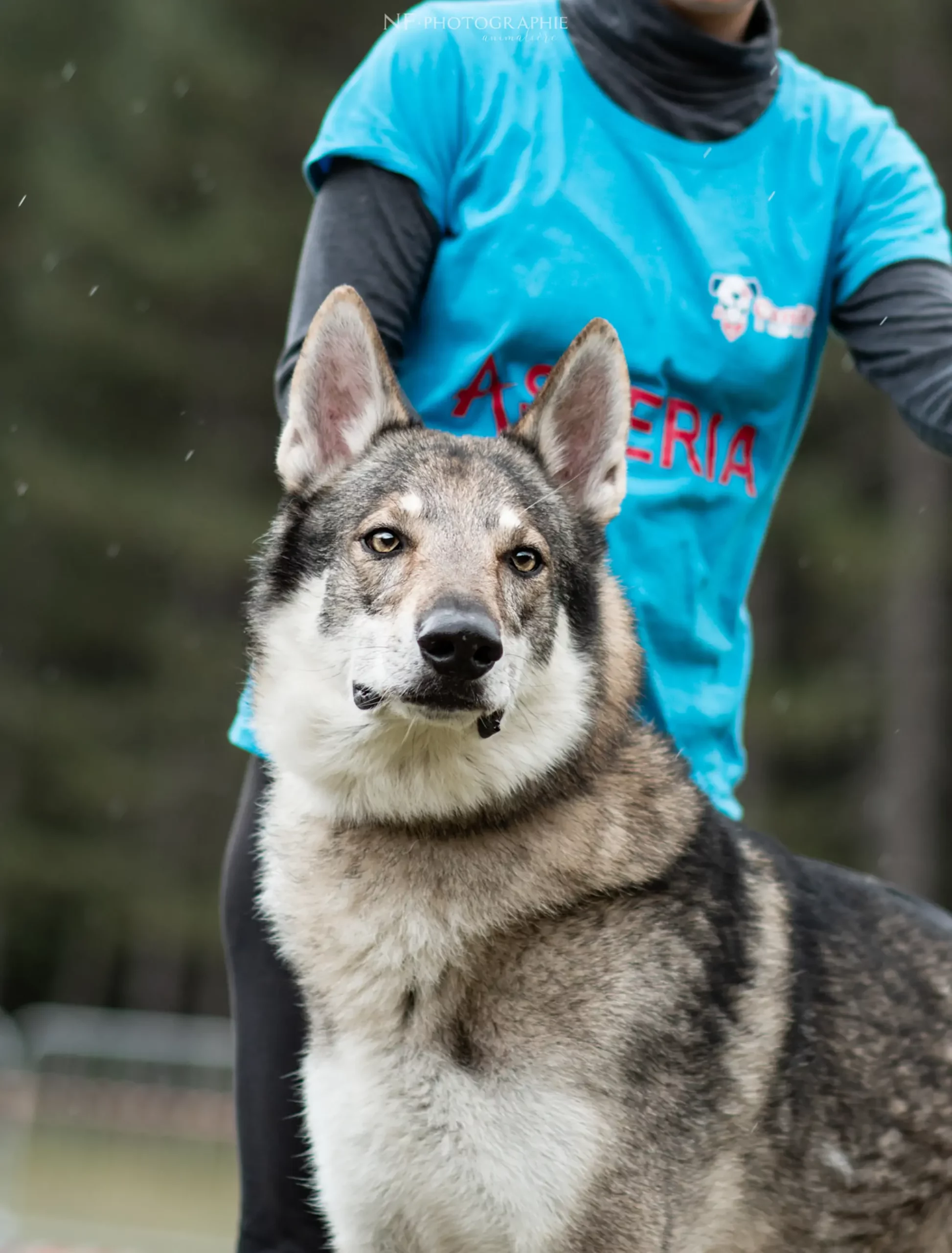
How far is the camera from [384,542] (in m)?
3.50

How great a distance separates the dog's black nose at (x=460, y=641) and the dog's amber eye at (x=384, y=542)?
322 mm

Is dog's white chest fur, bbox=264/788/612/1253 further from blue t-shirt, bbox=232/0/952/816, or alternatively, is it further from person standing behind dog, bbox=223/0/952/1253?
blue t-shirt, bbox=232/0/952/816

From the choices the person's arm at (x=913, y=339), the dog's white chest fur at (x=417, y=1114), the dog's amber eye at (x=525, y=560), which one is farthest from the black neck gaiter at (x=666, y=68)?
the dog's white chest fur at (x=417, y=1114)

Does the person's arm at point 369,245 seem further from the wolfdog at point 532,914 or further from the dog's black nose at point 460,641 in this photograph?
the dog's black nose at point 460,641

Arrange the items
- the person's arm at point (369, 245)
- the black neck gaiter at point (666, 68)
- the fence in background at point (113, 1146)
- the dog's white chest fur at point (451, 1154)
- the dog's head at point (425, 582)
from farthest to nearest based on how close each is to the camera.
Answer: the fence in background at point (113, 1146) < the black neck gaiter at point (666, 68) < the person's arm at point (369, 245) < the dog's head at point (425, 582) < the dog's white chest fur at point (451, 1154)

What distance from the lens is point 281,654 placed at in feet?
11.9

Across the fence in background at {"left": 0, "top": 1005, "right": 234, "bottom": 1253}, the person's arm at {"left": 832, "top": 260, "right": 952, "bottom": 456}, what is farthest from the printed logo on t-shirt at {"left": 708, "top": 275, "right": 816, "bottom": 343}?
the fence in background at {"left": 0, "top": 1005, "right": 234, "bottom": 1253}

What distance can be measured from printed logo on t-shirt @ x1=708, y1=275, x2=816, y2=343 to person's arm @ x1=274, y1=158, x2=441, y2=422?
0.68 meters

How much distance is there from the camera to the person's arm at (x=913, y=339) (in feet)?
12.3

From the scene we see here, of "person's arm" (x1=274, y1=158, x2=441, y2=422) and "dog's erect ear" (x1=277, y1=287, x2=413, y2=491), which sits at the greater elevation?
"person's arm" (x1=274, y1=158, x2=441, y2=422)

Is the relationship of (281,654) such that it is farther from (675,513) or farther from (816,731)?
(816,731)

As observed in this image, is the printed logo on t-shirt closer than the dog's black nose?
No

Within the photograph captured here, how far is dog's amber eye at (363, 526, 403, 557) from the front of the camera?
137 inches

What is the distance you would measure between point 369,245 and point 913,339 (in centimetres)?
129
